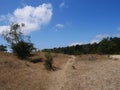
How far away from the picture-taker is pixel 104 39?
10194 centimetres

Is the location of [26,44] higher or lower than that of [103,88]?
higher

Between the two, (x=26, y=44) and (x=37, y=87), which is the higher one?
(x=26, y=44)

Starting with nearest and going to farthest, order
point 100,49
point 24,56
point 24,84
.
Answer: point 24,84 → point 24,56 → point 100,49

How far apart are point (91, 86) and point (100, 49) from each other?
3197 inches

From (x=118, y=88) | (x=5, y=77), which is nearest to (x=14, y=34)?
(x=5, y=77)

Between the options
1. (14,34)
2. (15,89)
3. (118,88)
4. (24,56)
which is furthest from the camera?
(14,34)

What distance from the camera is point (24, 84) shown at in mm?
21281

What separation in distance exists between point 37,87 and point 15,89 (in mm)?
1893

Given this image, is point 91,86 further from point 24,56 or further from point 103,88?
point 24,56

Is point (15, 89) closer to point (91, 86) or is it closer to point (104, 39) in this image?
point (91, 86)

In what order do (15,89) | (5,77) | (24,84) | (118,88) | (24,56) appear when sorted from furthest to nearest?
(24,56)
(5,77)
(24,84)
(15,89)
(118,88)

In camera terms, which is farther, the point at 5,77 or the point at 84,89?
the point at 5,77

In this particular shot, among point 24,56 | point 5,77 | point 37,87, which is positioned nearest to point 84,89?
point 37,87

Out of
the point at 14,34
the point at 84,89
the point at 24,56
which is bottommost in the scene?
the point at 84,89
